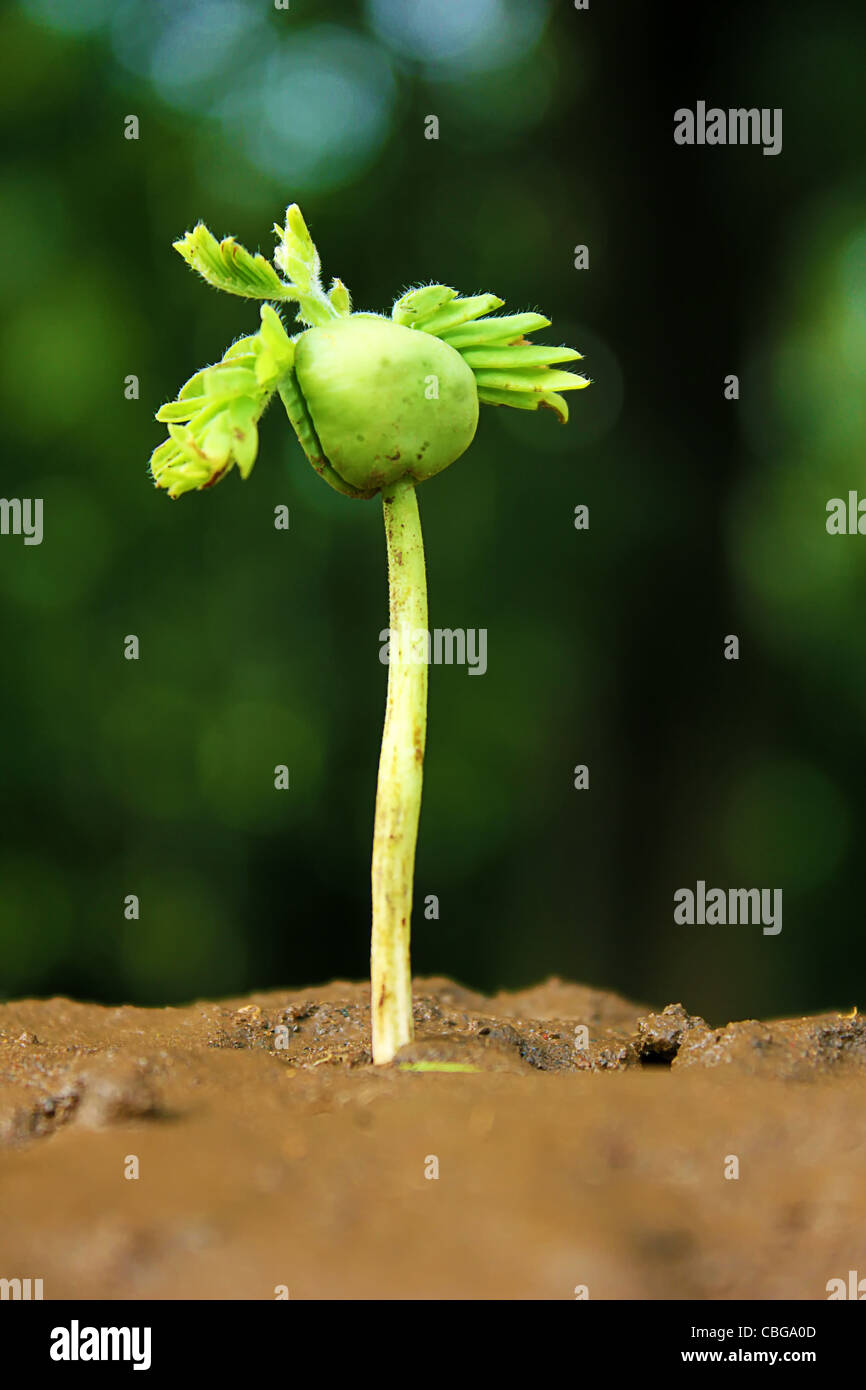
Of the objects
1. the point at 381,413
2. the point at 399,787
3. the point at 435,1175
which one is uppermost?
the point at 381,413

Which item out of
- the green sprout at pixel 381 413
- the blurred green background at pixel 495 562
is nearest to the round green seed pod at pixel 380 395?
the green sprout at pixel 381 413

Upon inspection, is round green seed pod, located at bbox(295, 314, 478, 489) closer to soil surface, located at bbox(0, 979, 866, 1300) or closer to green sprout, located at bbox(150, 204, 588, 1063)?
green sprout, located at bbox(150, 204, 588, 1063)

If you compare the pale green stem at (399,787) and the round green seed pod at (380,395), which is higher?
the round green seed pod at (380,395)

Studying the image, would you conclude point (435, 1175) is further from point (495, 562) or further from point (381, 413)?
point (495, 562)

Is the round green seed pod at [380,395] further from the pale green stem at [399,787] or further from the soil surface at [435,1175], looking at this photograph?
the soil surface at [435,1175]

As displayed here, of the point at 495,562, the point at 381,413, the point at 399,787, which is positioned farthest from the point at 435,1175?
the point at 495,562

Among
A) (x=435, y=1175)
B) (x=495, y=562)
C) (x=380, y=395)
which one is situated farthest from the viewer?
(x=495, y=562)

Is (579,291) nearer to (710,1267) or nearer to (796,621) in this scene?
(796,621)

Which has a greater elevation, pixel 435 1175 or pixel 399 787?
pixel 399 787
